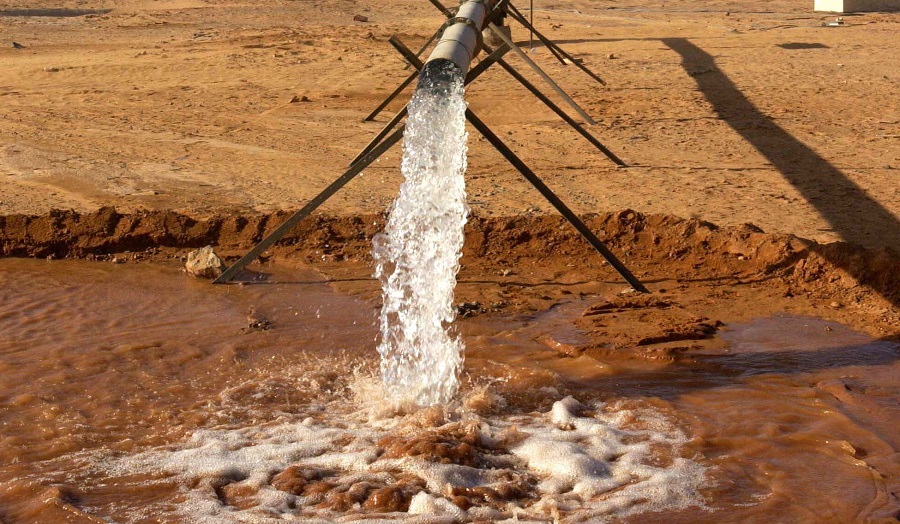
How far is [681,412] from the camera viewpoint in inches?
177

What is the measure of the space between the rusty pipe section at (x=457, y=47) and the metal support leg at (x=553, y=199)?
0.76 ft

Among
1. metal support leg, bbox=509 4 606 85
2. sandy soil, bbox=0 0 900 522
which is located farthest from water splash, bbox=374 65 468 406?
metal support leg, bbox=509 4 606 85

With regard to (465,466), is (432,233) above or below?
above

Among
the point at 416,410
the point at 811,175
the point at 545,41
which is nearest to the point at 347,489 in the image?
the point at 416,410

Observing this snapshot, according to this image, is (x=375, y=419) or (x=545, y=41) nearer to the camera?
(x=375, y=419)

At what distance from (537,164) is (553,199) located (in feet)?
9.34

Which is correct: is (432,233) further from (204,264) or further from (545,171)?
(545,171)

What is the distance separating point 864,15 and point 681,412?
1461cm

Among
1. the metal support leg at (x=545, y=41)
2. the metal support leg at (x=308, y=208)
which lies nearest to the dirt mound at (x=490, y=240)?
the metal support leg at (x=308, y=208)

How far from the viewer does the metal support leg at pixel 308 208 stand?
5422mm

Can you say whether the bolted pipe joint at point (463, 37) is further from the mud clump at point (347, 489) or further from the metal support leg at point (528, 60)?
the mud clump at point (347, 489)

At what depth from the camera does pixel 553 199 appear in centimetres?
536

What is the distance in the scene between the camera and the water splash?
4.85 m

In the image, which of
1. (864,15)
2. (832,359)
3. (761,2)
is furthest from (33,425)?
(761,2)
